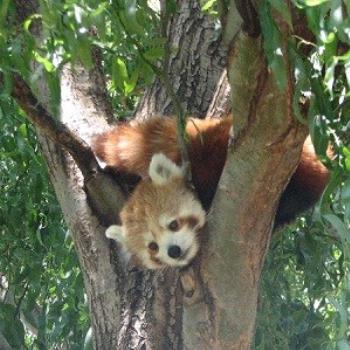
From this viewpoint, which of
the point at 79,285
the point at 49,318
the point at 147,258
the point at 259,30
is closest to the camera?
the point at 259,30

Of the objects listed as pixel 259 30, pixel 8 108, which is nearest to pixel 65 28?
pixel 259 30

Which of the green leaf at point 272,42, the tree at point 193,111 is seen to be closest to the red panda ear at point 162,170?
the tree at point 193,111

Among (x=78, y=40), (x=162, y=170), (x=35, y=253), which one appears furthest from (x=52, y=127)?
(x=35, y=253)

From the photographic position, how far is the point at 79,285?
370 cm

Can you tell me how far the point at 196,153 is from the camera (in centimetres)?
301

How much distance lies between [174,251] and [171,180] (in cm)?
31

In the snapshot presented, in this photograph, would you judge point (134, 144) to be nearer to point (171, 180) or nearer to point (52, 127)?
point (171, 180)

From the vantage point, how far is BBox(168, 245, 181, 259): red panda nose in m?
2.89

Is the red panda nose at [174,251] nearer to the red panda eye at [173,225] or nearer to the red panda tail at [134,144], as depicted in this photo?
the red panda eye at [173,225]

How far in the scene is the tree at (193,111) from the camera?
165 centimetres

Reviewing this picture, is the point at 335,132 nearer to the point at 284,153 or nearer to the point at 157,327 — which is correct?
the point at 284,153

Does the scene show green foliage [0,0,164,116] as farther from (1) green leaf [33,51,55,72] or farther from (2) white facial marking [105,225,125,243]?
(2) white facial marking [105,225,125,243]

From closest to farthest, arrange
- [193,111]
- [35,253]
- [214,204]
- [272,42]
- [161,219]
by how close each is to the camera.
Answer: [272,42], [214,204], [193,111], [161,219], [35,253]

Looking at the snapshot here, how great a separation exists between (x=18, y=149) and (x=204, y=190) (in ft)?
2.49
